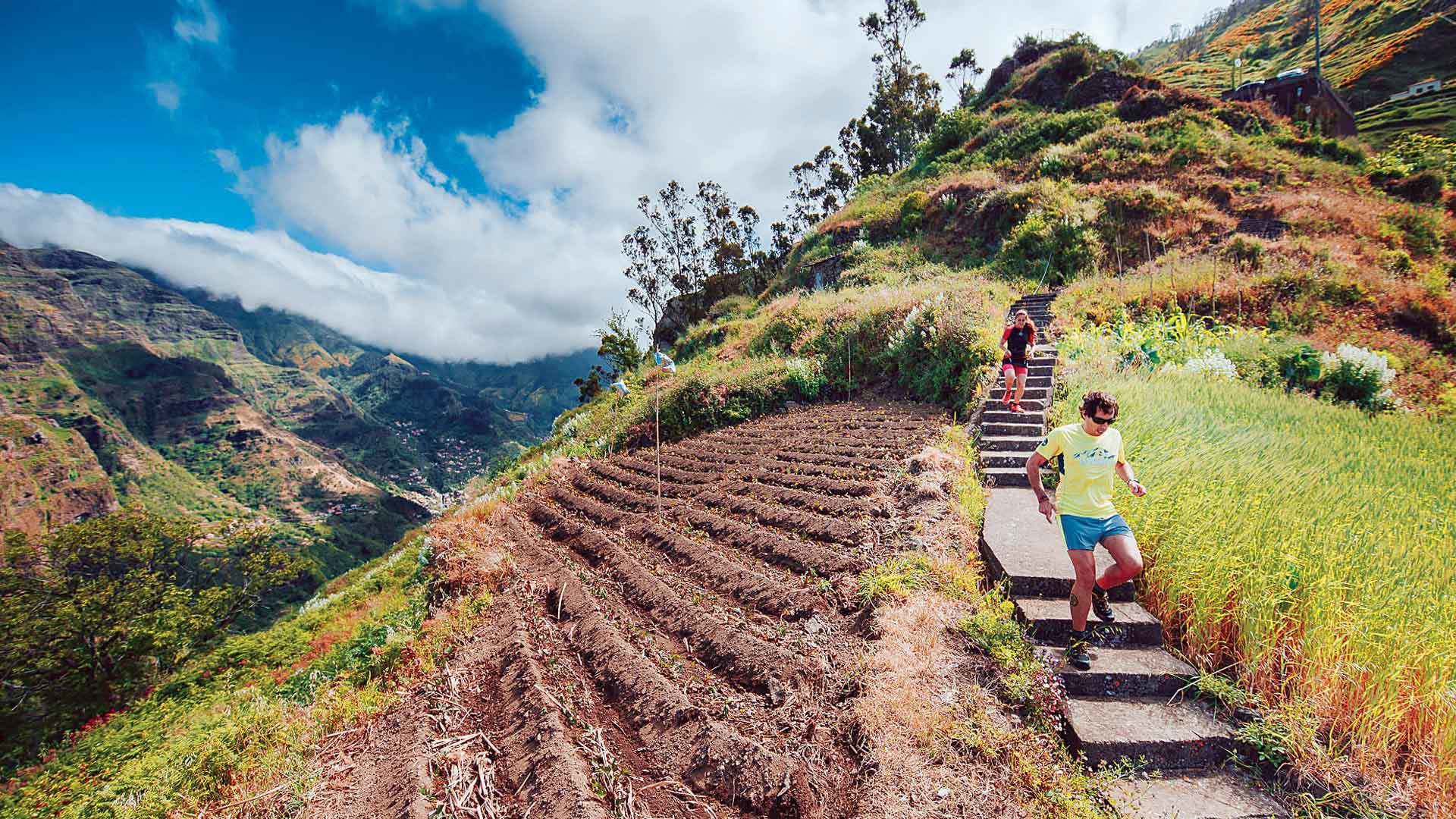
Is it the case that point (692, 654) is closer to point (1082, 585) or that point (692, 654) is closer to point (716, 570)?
point (716, 570)

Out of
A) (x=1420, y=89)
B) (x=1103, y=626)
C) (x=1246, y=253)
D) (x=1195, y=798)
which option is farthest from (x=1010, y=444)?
(x=1420, y=89)

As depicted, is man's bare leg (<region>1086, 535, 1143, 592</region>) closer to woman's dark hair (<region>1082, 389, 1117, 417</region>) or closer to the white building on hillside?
woman's dark hair (<region>1082, 389, 1117, 417</region>)

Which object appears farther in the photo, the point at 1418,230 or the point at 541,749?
the point at 1418,230

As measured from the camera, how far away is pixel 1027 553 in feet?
13.8

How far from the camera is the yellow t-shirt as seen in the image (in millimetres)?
3295

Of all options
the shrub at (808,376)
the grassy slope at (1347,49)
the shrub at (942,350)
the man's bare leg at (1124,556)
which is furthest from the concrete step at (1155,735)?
the grassy slope at (1347,49)

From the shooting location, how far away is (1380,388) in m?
7.69

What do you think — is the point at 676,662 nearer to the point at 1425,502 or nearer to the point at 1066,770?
the point at 1066,770

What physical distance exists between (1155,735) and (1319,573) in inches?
66.0

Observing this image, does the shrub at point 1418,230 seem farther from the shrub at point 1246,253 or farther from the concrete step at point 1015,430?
the concrete step at point 1015,430

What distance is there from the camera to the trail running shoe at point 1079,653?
3117mm

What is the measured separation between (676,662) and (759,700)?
0.83 m

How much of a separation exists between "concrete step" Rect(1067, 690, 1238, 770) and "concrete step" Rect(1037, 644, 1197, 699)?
110mm

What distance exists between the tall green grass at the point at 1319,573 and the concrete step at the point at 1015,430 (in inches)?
39.6
